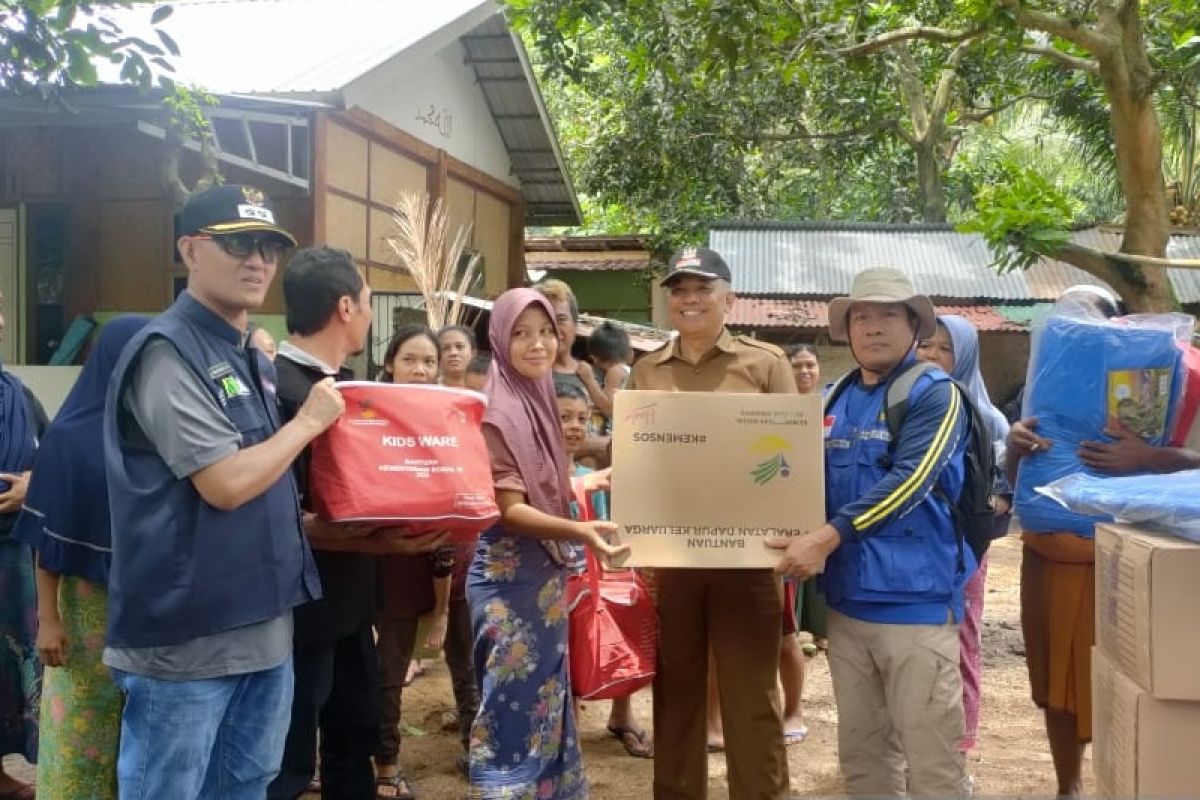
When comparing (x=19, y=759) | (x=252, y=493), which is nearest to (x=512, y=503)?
(x=252, y=493)

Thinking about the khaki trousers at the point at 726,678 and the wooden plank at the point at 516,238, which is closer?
the khaki trousers at the point at 726,678

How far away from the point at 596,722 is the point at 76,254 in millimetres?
6203

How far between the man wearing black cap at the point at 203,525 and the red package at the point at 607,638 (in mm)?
1216

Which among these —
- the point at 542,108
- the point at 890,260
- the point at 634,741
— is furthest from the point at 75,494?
the point at 890,260

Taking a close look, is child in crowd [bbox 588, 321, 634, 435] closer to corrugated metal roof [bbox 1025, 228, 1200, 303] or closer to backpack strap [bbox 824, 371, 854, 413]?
backpack strap [bbox 824, 371, 854, 413]

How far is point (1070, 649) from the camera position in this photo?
3318mm

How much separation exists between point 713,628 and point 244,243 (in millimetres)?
1831

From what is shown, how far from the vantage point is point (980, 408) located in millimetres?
3783

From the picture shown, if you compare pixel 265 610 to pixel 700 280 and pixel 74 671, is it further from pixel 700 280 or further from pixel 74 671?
pixel 700 280

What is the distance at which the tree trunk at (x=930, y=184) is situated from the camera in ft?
45.7

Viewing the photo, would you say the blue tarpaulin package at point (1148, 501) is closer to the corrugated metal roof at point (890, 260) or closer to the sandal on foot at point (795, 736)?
the sandal on foot at point (795, 736)

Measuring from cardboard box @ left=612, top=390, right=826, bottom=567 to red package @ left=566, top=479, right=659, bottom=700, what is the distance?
43cm

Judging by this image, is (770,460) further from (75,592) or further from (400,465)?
(75,592)

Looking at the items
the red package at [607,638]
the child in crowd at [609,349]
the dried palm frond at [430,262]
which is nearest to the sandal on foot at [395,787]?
the red package at [607,638]
